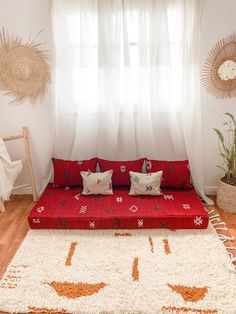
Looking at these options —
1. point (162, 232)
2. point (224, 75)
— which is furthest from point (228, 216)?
point (224, 75)

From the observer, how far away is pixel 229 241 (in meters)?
2.25

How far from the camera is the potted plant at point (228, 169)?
2.63 metres

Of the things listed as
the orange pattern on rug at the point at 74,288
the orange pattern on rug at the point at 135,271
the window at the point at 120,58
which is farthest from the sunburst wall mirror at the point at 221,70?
the orange pattern on rug at the point at 74,288

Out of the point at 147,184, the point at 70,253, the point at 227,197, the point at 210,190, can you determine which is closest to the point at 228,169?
the point at 227,197

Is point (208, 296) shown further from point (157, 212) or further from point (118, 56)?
point (118, 56)

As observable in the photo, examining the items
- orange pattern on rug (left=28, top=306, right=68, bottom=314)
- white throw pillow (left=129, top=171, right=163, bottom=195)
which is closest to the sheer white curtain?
white throw pillow (left=129, top=171, right=163, bottom=195)

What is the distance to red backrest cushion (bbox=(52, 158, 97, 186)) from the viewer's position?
9.13ft

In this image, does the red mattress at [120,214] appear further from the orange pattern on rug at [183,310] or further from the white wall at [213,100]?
the orange pattern on rug at [183,310]

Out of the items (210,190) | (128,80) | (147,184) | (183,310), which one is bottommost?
(183,310)

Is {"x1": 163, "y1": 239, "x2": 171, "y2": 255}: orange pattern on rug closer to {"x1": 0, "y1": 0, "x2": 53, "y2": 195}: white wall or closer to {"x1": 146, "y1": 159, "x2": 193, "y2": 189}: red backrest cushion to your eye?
{"x1": 146, "y1": 159, "x2": 193, "y2": 189}: red backrest cushion

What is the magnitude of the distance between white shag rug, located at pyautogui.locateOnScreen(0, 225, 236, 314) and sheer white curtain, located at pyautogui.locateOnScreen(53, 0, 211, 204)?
3.05 ft

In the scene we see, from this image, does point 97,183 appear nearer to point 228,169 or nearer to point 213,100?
point 228,169

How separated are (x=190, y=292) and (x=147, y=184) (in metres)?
1.09

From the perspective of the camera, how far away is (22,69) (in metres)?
2.74
